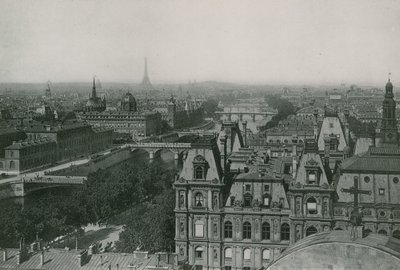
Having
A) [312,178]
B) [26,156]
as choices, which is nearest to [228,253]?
[312,178]

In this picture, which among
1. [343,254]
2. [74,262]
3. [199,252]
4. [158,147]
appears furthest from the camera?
[158,147]

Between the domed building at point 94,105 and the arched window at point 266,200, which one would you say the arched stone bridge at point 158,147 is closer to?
the domed building at point 94,105

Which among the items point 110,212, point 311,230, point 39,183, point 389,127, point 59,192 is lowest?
point 59,192

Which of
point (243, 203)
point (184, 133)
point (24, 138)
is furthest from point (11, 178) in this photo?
point (184, 133)

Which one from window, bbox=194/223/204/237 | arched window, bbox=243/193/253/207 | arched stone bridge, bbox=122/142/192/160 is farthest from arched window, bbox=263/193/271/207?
arched stone bridge, bbox=122/142/192/160

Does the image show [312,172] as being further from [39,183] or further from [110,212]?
[39,183]

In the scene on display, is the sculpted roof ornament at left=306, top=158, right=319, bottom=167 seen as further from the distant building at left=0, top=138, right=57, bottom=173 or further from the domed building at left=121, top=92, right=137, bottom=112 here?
the domed building at left=121, top=92, right=137, bottom=112

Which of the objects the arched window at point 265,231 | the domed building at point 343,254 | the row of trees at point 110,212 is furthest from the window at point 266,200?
the domed building at point 343,254
